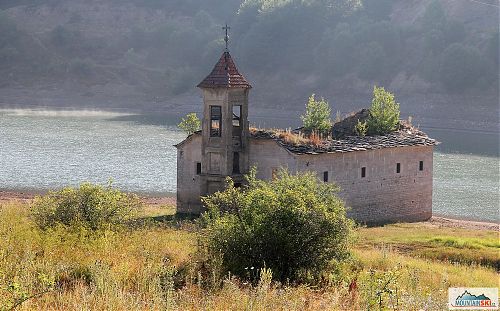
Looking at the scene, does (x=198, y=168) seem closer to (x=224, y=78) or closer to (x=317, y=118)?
(x=224, y=78)

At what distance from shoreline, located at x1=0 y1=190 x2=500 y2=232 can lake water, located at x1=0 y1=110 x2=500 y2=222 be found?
1.28 m

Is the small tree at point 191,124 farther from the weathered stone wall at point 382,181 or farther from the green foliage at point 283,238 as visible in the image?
the green foliage at point 283,238

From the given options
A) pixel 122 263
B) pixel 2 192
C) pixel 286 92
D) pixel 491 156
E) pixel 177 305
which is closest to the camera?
pixel 177 305

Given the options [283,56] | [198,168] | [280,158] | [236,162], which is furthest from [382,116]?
[283,56]

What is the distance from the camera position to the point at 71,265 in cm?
1589

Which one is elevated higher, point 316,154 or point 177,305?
point 316,154

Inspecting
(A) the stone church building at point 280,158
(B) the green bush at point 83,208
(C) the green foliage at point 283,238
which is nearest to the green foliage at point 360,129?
(A) the stone church building at point 280,158

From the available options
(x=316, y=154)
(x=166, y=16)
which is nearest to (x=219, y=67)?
(x=316, y=154)

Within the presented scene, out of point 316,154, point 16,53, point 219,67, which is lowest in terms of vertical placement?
point 316,154

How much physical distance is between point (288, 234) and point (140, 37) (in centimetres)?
13144

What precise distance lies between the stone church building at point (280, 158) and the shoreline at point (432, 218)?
174 centimetres

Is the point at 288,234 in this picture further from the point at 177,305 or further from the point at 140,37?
the point at 140,37

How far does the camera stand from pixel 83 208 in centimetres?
2167

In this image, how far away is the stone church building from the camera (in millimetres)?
35844
